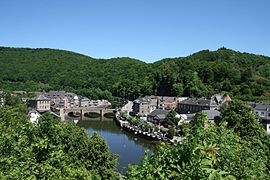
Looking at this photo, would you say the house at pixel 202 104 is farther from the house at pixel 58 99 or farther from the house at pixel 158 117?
the house at pixel 58 99

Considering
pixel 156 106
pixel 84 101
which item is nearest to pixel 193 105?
pixel 156 106

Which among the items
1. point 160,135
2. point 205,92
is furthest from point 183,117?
point 205,92

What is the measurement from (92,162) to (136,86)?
59764 millimetres

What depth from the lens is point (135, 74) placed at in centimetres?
9306

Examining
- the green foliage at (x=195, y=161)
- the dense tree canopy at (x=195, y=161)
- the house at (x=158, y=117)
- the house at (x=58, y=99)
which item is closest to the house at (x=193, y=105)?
the house at (x=158, y=117)

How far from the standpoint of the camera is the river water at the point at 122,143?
93.0 ft

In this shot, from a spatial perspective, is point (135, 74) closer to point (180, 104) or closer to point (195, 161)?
point (180, 104)

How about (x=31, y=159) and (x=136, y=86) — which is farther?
(x=136, y=86)

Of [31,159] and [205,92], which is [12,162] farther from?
[205,92]

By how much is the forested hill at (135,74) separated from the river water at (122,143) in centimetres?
2223

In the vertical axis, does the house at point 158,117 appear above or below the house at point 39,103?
below

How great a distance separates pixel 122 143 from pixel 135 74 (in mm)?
57811

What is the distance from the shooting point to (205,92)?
62562 mm

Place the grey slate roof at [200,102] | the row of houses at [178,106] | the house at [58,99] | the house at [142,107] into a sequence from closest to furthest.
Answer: the row of houses at [178,106] < the grey slate roof at [200,102] < the house at [142,107] < the house at [58,99]
